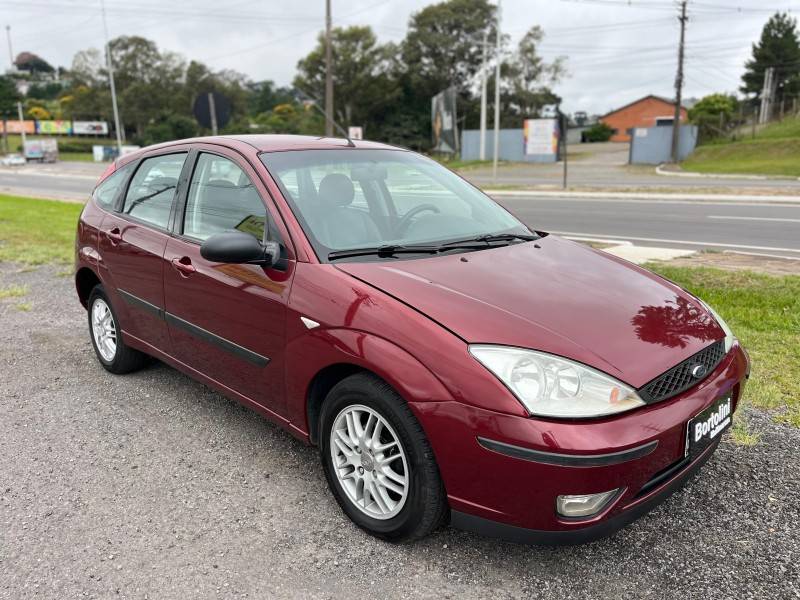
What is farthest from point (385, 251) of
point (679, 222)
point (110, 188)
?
point (679, 222)

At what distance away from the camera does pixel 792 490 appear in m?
3.00

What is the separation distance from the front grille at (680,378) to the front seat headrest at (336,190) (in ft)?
5.57

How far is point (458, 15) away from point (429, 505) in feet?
244

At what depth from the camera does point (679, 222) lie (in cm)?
1288

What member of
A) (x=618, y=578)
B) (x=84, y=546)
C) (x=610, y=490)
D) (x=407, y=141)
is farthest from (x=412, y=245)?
(x=407, y=141)

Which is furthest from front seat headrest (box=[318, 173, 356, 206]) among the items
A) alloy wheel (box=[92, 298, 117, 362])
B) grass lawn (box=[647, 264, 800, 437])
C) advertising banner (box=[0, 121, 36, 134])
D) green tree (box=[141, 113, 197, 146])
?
advertising banner (box=[0, 121, 36, 134])

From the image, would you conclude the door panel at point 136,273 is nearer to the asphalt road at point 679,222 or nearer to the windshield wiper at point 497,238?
the windshield wiper at point 497,238

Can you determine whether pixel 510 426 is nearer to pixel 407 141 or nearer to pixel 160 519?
pixel 160 519

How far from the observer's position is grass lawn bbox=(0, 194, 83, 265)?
930 centimetres

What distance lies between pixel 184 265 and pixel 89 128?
3959 inches

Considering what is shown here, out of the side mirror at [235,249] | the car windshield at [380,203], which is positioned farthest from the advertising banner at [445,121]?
the side mirror at [235,249]

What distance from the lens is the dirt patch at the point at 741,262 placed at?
7.44 metres

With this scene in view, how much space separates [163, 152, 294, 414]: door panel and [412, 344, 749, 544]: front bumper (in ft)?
3.22

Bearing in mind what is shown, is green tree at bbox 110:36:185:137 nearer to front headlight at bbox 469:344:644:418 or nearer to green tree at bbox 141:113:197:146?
green tree at bbox 141:113:197:146
